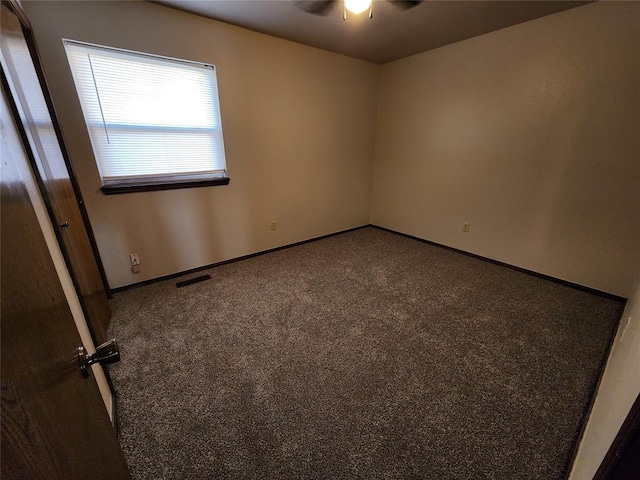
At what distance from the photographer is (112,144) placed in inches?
85.2

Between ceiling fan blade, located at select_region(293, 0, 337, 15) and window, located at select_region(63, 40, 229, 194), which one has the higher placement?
ceiling fan blade, located at select_region(293, 0, 337, 15)

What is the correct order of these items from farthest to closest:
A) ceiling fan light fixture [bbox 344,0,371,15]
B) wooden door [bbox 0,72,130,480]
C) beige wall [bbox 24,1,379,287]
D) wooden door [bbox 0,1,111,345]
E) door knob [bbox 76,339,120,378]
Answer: beige wall [bbox 24,1,379,287], ceiling fan light fixture [bbox 344,0,371,15], wooden door [bbox 0,1,111,345], door knob [bbox 76,339,120,378], wooden door [bbox 0,72,130,480]

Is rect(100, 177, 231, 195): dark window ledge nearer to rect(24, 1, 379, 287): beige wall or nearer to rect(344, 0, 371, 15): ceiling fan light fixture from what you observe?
rect(24, 1, 379, 287): beige wall

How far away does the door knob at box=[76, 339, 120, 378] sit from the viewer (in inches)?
25.0

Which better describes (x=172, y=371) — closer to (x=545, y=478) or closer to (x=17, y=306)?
(x=17, y=306)

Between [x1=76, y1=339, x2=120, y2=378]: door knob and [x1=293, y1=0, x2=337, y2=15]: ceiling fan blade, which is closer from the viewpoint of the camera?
[x1=76, y1=339, x2=120, y2=378]: door knob

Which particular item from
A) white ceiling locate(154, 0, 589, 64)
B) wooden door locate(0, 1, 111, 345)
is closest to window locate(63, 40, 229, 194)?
wooden door locate(0, 1, 111, 345)

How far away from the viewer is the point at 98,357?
0.67 meters

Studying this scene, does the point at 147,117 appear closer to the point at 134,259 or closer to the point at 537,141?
the point at 134,259

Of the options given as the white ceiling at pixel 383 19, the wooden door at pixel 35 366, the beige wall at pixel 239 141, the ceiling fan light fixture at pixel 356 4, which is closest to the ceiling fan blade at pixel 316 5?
the white ceiling at pixel 383 19

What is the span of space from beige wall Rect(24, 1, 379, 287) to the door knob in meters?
2.07

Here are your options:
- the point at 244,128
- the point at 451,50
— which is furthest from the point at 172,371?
the point at 451,50

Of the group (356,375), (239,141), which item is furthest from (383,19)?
(356,375)

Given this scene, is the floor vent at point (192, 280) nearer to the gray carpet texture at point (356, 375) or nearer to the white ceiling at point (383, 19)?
the gray carpet texture at point (356, 375)
